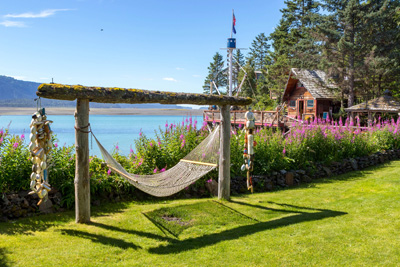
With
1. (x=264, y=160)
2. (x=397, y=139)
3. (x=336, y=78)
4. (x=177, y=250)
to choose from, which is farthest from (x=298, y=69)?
(x=177, y=250)

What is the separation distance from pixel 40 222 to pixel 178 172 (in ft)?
7.87

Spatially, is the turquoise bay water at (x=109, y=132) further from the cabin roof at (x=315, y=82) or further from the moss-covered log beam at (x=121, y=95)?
the cabin roof at (x=315, y=82)

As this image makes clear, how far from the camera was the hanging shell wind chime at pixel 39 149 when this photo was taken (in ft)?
14.4

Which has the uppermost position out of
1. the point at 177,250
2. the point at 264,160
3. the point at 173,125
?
the point at 173,125

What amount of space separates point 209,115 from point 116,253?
69.6 ft

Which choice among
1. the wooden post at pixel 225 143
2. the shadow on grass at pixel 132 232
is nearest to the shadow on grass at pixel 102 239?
the shadow on grass at pixel 132 232

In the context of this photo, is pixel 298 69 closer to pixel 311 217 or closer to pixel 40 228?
pixel 311 217

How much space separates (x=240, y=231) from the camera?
511cm

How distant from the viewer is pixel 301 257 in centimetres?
412

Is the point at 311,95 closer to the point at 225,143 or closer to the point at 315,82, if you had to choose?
the point at 315,82

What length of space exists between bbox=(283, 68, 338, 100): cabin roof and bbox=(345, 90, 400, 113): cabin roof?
3524mm

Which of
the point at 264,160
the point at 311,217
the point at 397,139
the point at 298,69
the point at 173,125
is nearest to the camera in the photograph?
the point at 311,217

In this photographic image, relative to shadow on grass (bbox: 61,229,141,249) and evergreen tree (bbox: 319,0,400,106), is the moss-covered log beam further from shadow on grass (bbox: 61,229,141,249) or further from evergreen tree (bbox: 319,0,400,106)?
evergreen tree (bbox: 319,0,400,106)

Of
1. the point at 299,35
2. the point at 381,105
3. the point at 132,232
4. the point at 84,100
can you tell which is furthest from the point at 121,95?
the point at 299,35
